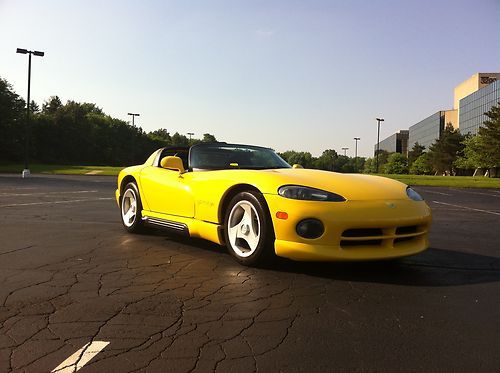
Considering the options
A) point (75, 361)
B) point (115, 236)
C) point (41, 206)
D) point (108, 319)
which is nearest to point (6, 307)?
point (108, 319)

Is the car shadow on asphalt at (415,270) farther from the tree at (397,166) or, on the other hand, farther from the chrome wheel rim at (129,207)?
the tree at (397,166)

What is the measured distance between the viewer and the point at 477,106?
82.5 meters

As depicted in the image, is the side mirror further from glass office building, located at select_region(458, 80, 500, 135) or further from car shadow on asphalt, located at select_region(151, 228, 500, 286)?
glass office building, located at select_region(458, 80, 500, 135)

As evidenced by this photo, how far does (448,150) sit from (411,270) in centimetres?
7598

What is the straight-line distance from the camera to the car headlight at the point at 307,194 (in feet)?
13.1

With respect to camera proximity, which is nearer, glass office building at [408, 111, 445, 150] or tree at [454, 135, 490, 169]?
tree at [454, 135, 490, 169]

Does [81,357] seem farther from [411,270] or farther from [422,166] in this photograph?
[422,166]

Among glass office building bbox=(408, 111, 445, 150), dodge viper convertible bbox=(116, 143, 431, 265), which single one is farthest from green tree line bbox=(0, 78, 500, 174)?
dodge viper convertible bbox=(116, 143, 431, 265)

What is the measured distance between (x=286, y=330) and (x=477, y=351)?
107cm

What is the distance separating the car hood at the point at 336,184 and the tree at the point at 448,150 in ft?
239

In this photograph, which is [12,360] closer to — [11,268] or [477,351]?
[11,268]

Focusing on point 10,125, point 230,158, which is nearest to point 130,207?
point 230,158

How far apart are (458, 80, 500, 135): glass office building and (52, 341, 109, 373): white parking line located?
80860mm

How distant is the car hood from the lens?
13.6ft
